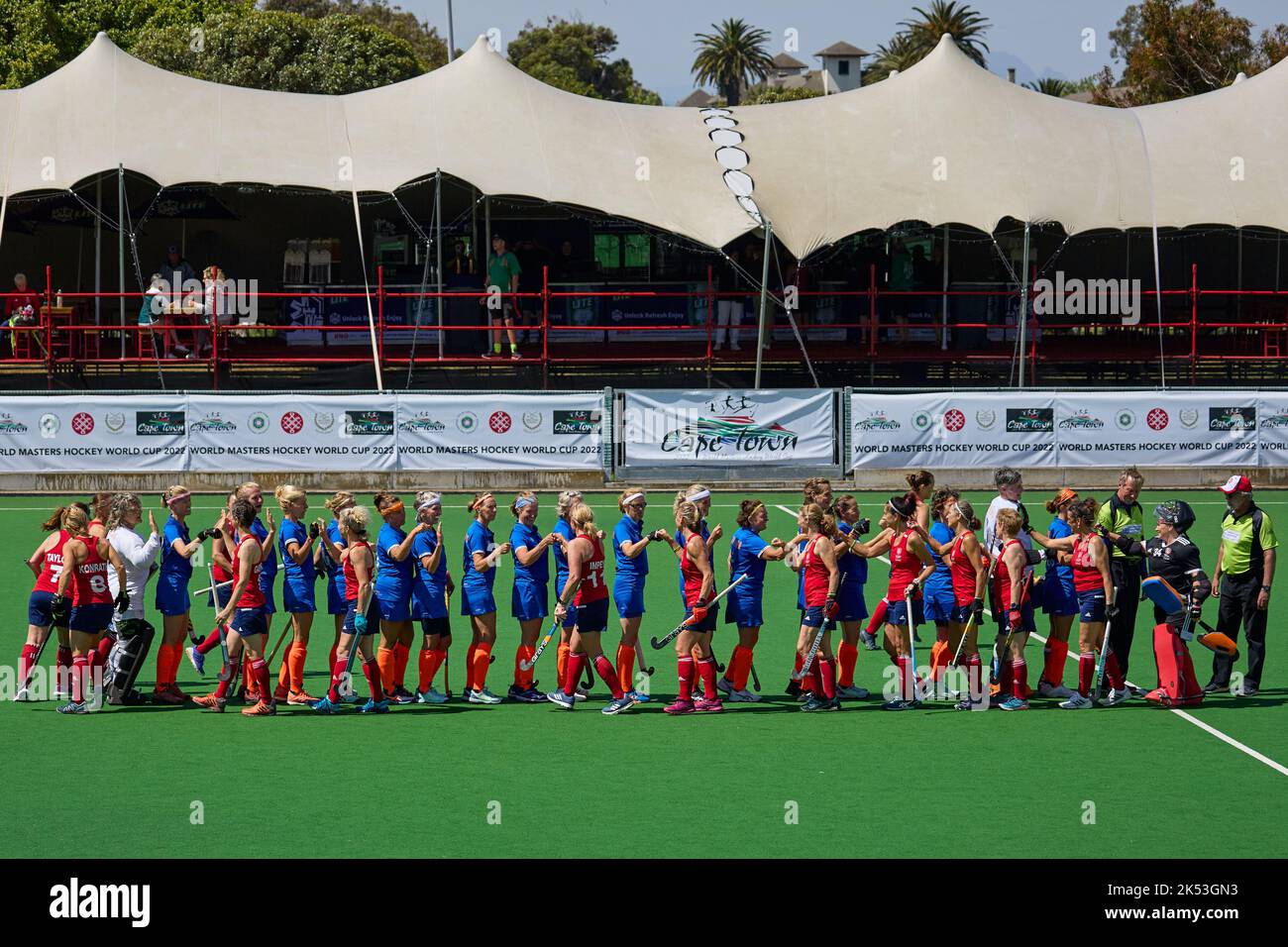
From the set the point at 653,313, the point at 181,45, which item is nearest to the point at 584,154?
the point at 653,313

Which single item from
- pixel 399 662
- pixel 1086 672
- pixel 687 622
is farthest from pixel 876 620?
pixel 399 662

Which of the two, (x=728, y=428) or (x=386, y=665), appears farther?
(x=728, y=428)

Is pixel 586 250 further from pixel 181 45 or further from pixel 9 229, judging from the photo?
pixel 181 45

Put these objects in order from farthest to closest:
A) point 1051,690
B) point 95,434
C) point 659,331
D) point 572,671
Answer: point 659,331, point 95,434, point 1051,690, point 572,671

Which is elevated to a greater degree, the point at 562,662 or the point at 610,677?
the point at 562,662

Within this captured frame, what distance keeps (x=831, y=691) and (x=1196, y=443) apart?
16.6 metres

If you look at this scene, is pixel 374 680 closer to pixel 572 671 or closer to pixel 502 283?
pixel 572 671

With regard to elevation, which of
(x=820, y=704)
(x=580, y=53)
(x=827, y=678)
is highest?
(x=580, y=53)

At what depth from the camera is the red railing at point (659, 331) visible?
30.2m

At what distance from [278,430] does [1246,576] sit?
17.6 m

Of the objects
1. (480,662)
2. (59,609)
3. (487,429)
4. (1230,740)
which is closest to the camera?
(1230,740)

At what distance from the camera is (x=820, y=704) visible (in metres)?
12.5

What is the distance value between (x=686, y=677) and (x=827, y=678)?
1.13m

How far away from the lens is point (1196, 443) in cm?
2691
